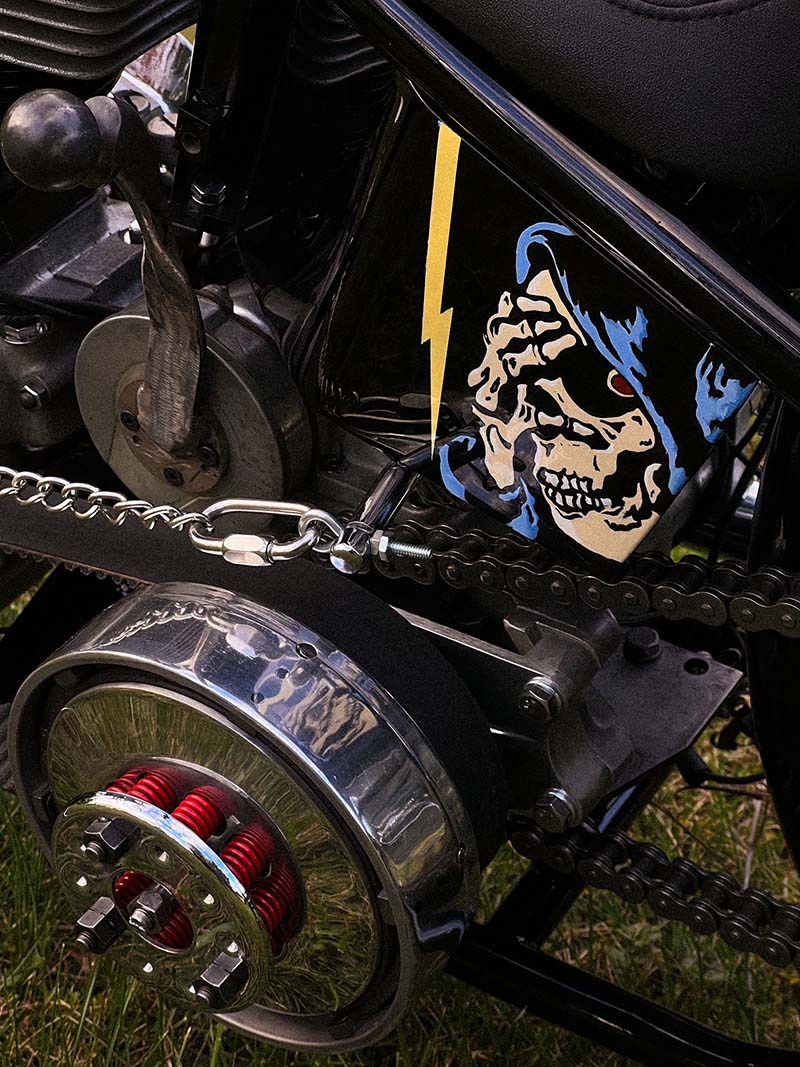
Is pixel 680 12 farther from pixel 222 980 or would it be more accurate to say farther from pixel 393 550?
pixel 222 980

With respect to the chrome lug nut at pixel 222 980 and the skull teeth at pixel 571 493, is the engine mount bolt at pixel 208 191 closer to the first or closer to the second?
the skull teeth at pixel 571 493

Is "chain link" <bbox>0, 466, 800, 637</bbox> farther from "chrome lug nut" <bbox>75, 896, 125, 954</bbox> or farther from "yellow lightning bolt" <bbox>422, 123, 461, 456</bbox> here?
"chrome lug nut" <bbox>75, 896, 125, 954</bbox>

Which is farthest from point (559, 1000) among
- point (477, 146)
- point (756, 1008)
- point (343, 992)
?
point (477, 146)

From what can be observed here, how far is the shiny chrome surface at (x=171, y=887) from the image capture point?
111 centimetres

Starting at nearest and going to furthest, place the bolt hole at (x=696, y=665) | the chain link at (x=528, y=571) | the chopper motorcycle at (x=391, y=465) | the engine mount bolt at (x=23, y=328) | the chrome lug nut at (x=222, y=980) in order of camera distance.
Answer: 1. the chopper motorcycle at (x=391, y=465)
2. the chain link at (x=528, y=571)
3. the chrome lug nut at (x=222, y=980)
4. the engine mount bolt at (x=23, y=328)
5. the bolt hole at (x=696, y=665)

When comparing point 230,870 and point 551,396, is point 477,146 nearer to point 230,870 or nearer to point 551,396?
point 551,396

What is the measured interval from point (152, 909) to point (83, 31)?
729 mm

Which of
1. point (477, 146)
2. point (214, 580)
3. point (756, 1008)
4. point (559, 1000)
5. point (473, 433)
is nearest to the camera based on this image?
point (477, 146)

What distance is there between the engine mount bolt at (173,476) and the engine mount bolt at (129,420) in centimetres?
5

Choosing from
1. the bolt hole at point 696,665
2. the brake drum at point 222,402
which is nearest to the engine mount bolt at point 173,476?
the brake drum at point 222,402

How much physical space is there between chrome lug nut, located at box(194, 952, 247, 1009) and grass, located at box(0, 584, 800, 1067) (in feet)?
1.05

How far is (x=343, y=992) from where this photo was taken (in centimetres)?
122

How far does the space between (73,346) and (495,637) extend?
0.53 m

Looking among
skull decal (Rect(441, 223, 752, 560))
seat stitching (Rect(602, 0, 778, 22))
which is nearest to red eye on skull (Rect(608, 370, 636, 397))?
skull decal (Rect(441, 223, 752, 560))
